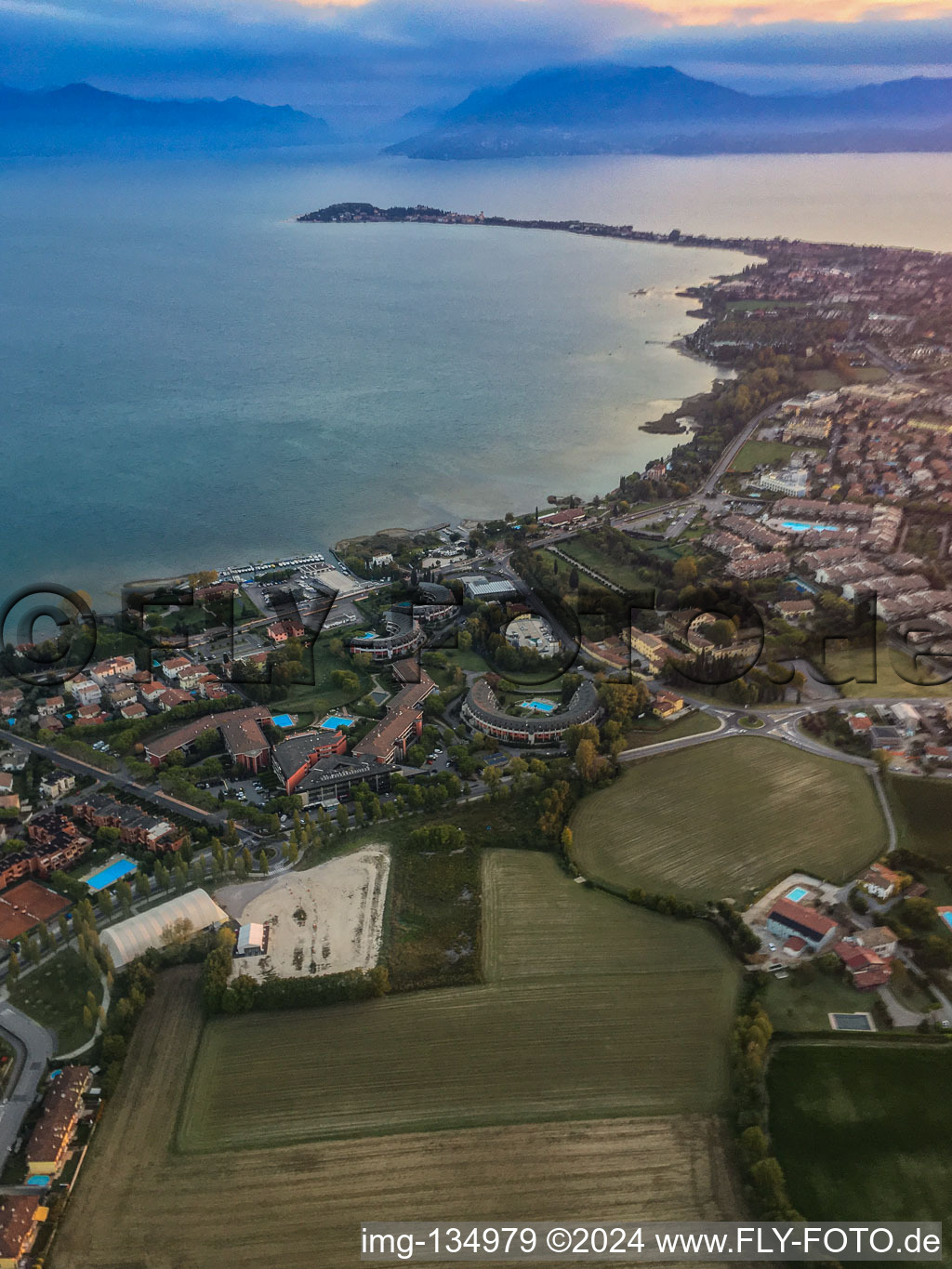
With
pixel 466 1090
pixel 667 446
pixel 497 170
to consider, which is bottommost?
pixel 466 1090

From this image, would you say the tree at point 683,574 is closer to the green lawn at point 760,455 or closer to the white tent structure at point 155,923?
the green lawn at point 760,455

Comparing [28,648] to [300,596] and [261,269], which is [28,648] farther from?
[261,269]

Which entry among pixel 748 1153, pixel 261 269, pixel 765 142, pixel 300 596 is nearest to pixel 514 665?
pixel 300 596

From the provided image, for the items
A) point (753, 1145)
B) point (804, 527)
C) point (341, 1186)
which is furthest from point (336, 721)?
point (804, 527)

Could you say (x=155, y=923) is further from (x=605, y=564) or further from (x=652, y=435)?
(x=652, y=435)

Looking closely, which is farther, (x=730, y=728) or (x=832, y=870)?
(x=730, y=728)

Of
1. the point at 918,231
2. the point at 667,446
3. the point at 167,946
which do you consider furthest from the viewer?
the point at 918,231

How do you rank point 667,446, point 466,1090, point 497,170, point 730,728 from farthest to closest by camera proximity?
point 497,170
point 667,446
point 730,728
point 466,1090

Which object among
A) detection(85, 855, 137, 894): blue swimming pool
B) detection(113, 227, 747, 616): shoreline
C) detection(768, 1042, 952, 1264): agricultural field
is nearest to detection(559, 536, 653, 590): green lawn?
detection(113, 227, 747, 616): shoreline

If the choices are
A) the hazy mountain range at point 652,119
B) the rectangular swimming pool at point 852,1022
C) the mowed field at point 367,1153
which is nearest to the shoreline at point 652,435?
the mowed field at point 367,1153

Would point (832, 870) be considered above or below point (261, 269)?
below
